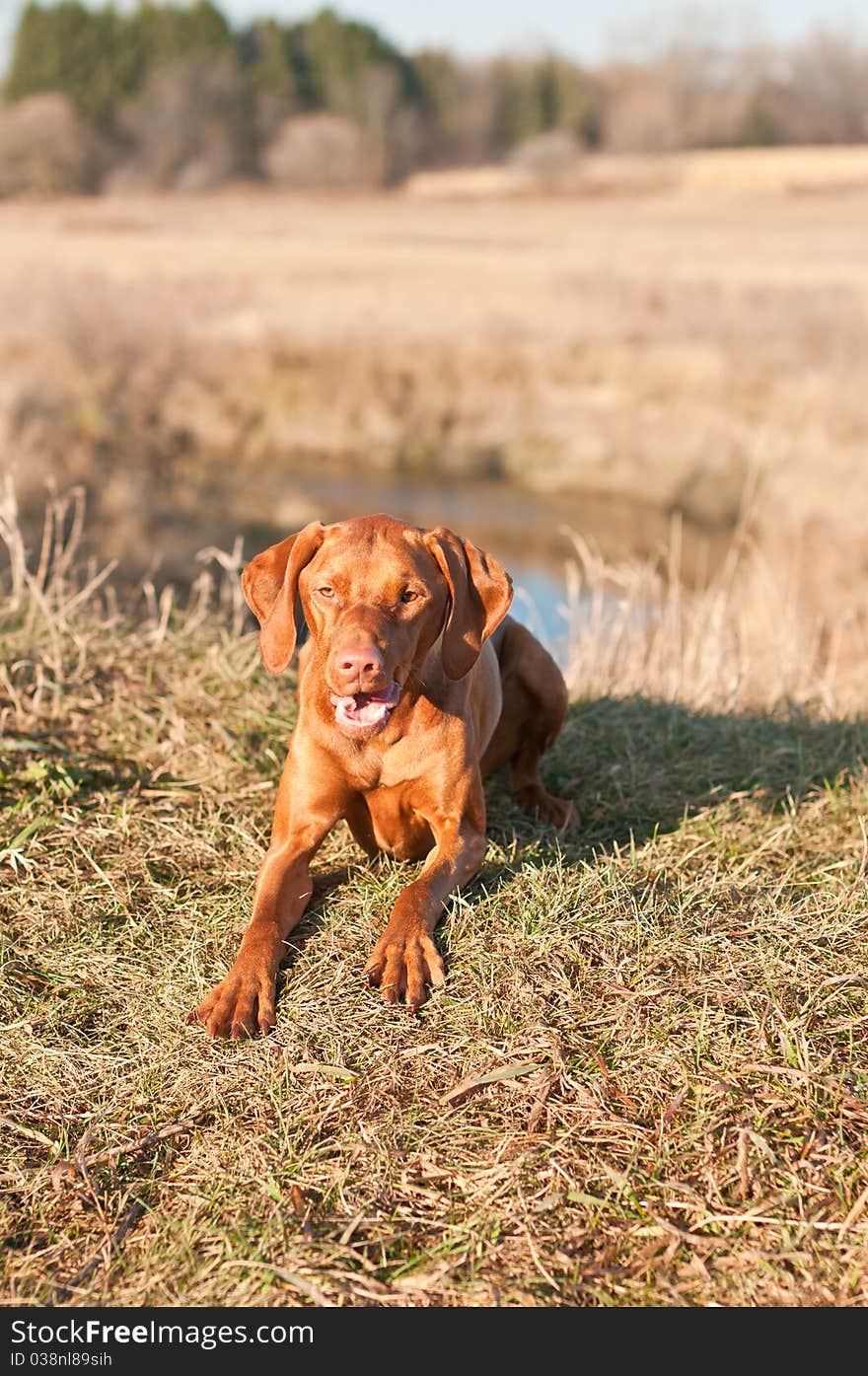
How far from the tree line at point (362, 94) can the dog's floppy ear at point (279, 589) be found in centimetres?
4696

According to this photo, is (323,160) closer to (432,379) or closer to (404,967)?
(432,379)

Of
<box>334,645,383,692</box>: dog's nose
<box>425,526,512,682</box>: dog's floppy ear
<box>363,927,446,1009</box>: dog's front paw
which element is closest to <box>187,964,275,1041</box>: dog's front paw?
<box>363,927,446,1009</box>: dog's front paw

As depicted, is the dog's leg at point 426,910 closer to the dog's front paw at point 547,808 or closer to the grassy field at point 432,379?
the dog's front paw at point 547,808

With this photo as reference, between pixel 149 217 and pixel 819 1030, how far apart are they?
123 feet

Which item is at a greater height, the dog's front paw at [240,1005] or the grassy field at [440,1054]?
the dog's front paw at [240,1005]

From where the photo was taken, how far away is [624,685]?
5.97 m

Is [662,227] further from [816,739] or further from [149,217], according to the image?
[816,739]

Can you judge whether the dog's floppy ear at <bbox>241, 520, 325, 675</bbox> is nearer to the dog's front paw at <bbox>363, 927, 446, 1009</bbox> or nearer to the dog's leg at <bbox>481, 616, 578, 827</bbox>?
the dog's front paw at <bbox>363, 927, 446, 1009</bbox>

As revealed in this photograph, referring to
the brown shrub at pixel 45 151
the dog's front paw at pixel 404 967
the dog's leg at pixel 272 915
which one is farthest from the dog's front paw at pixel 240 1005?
the brown shrub at pixel 45 151

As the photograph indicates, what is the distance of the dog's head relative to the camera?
2.91 m

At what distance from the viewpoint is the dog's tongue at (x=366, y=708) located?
9.93 feet

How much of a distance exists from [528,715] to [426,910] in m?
1.15

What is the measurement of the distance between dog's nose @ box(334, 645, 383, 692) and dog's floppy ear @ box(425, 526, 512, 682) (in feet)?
1.12
